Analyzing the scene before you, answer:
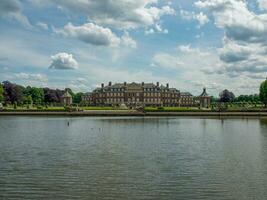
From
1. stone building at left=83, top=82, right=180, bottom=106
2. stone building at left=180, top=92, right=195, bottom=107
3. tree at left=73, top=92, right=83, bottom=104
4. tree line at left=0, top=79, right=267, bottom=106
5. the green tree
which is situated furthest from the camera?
tree at left=73, top=92, right=83, bottom=104

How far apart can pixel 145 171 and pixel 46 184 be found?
409 cm

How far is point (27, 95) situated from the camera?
113m

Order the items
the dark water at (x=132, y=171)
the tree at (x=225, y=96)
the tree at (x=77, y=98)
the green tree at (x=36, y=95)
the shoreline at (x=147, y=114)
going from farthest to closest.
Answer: the tree at (x=77, y=98) < the tree at (x=225, y=96) < the green tree at (x=36, y=95) < the shoreline at (x=147, y=114) < the dark water at (x=132, y=171)

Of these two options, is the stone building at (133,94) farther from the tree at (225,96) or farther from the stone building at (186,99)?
the tree at (225,96)

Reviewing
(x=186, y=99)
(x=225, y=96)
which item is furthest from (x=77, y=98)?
(x=225, y=96)

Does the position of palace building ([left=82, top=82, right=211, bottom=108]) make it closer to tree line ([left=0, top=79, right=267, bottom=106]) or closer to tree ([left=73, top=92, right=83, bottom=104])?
tree line ([left=0, top=79, right=267, bottom=106])

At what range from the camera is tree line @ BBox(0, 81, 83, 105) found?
98.7 meters

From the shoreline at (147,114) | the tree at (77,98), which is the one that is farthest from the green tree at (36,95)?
the shoreline at (147,114)

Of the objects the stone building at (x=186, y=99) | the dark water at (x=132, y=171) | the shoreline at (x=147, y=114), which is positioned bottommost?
the dark water at (x=132, y=171)

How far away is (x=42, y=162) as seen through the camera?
16.9 metres

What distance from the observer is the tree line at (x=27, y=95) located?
98656 mm

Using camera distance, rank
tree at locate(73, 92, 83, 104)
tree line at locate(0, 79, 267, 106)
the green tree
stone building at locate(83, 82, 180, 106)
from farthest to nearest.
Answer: tree at locate(73, 92, 83, 104), stone building at locate(83, 82, 180, 106), the green tree, tree line at locate(0, 79, 267, 106)

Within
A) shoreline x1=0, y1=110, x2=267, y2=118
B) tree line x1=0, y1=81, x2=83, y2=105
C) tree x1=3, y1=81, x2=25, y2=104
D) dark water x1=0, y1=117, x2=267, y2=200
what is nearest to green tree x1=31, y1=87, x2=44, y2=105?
tree line x1=0, y1=81, x2=83, y2=105

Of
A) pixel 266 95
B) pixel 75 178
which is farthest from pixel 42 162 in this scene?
pixel 266 95
